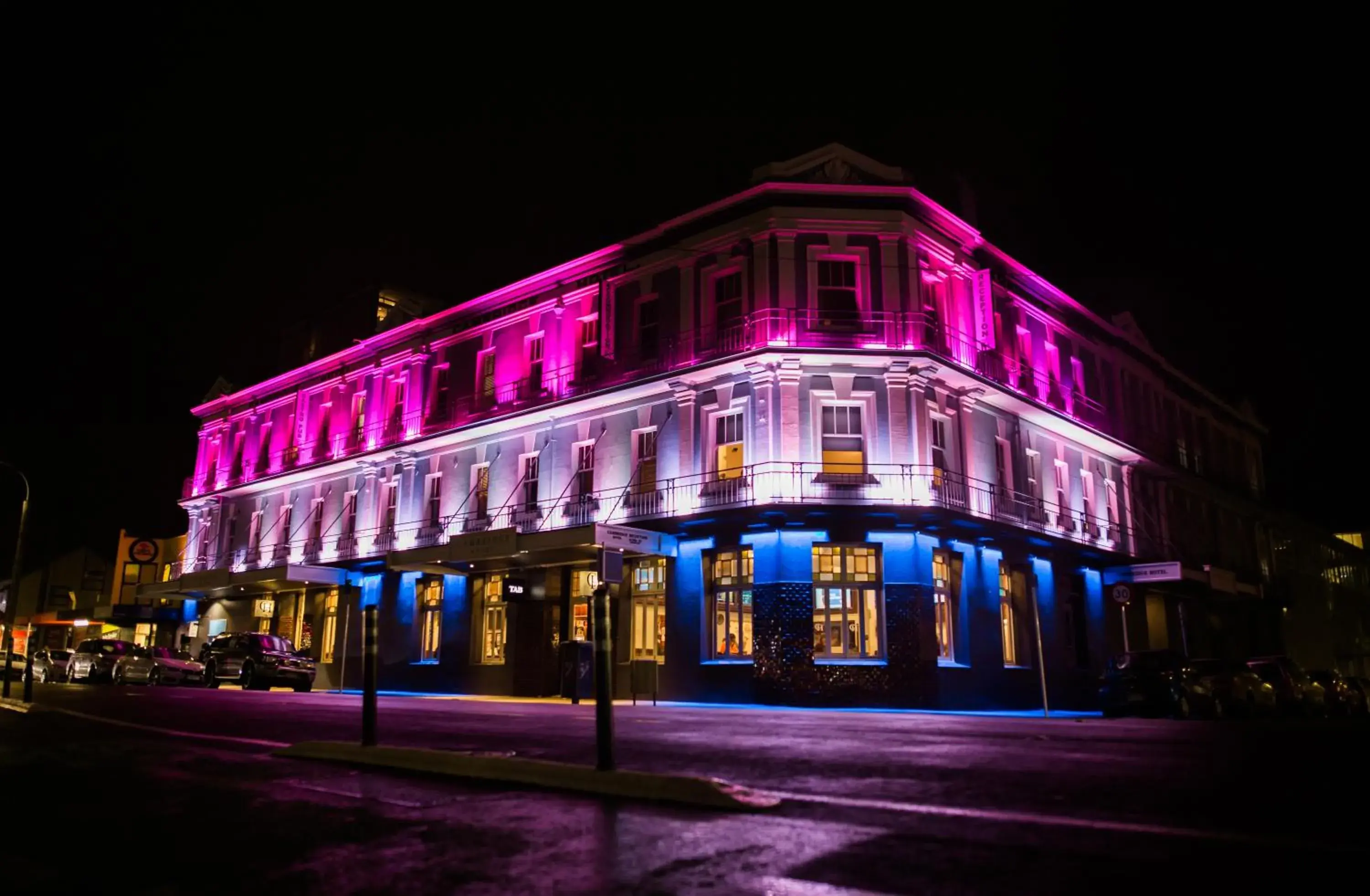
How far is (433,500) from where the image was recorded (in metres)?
32.4

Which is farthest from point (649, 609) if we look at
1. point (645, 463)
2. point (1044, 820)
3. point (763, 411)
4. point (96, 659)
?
point (96, 659)

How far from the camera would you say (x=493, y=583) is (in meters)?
29.4

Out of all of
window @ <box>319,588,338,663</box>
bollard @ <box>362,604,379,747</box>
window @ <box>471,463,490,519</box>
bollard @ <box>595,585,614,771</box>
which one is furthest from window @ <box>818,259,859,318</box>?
window @ <box>319,588,338,663</box>

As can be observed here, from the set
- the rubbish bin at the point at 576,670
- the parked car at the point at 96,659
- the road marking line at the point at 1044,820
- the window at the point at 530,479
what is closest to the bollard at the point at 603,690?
the road marking line at the point at 1044,820

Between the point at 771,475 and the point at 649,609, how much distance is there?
17.2 feet

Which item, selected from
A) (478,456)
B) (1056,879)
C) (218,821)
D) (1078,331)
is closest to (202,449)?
(478,456)

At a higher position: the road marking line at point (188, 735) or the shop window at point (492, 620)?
the shop window at point (492, 620)

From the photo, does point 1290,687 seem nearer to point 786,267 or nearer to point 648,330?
point 786,267

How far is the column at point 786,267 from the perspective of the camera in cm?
2423

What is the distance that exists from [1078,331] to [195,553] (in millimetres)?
38591

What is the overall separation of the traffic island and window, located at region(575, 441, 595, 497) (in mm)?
18297

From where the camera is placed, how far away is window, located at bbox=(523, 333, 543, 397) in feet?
96.9

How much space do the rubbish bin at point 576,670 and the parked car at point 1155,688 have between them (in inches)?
445

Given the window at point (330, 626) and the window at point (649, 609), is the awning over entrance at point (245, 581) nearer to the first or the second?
the window at point (330, 626)
